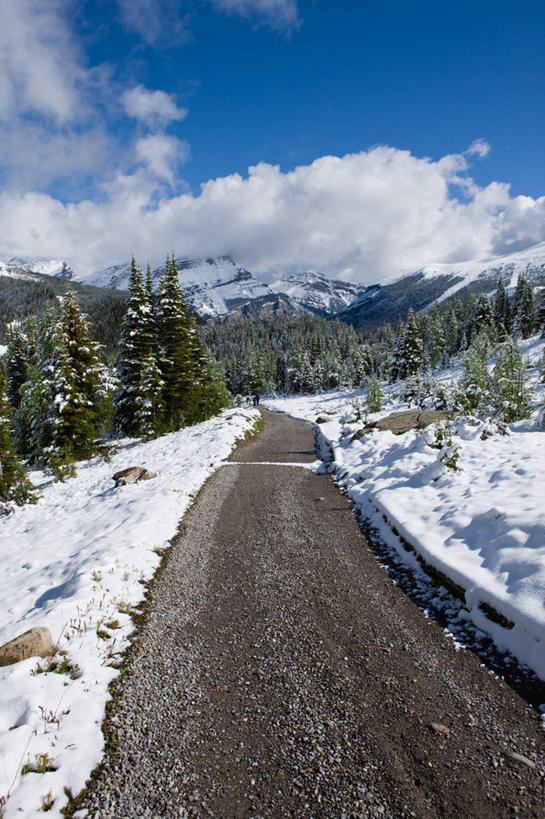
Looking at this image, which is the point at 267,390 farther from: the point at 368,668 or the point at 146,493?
the point at 368,668

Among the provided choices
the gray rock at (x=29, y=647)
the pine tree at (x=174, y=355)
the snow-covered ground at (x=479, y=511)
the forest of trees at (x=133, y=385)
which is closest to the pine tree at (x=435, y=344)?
the forest of trees at (x=133, y=385)

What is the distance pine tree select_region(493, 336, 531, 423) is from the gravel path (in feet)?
31.0

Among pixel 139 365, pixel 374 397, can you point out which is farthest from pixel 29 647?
pixel 374 397

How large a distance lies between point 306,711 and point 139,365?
24.0m

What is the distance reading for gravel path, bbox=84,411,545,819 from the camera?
3029mm

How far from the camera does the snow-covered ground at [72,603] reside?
130 inches

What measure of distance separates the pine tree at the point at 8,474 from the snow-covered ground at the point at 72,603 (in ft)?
4.39

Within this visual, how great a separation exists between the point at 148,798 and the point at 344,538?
19.0 feet

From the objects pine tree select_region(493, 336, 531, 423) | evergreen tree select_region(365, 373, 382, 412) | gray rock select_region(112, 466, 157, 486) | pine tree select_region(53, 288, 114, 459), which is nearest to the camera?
pine tree select_region(493, 336, 531, 423)

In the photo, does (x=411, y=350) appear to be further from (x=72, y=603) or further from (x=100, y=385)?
Answer: (x=72, y=603)

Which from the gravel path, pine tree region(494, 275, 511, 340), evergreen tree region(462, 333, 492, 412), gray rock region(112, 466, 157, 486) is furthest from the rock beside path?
pine tree region(494, 275, 511, 340)

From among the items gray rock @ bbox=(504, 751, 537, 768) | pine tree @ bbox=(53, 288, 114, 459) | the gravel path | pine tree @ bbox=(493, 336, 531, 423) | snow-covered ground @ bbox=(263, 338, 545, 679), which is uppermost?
pine tree @ bbox=(53, 288, 114, 459)

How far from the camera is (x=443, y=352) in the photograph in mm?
68125

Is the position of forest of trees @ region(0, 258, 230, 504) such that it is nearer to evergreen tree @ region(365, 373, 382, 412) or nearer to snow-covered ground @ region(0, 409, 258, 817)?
snow-covered ground @ region(0, 409, 258, 817)
